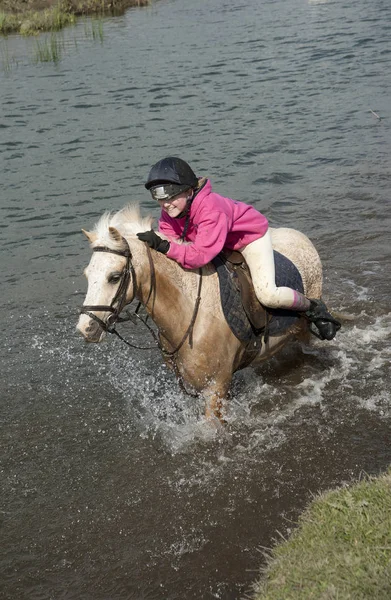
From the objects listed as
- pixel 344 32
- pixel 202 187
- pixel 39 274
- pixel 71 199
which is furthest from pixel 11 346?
pixel 344 32

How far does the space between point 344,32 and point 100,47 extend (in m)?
9.79

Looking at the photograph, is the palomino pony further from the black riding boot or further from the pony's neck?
the black riding boot

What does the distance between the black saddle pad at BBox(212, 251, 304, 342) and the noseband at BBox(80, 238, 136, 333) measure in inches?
40.9

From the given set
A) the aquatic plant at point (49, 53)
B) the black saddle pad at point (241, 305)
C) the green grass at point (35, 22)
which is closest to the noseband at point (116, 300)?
the black saddle pad at point (241, 305)

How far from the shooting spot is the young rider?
6090mm

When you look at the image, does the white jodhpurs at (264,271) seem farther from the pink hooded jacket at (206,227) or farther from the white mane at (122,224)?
the white mane at (122,224)

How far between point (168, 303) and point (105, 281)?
30.2 inches

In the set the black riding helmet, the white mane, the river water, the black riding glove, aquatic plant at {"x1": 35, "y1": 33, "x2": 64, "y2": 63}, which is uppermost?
the black riding helmet

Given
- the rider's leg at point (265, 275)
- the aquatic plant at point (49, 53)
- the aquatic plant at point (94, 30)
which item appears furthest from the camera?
the aquatic plant at point (94, 30)

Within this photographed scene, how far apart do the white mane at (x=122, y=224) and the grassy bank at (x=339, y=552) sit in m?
2.59

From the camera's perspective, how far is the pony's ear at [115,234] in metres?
5.69

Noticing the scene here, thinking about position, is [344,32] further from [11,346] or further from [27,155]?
[11,346]

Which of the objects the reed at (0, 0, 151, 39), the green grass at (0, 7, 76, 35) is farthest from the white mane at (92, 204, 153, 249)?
the green grass at (0, 7, 76, 35)

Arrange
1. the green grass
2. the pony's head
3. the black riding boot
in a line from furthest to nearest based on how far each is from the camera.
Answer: the green grass < the black riding boot < the pony's head
